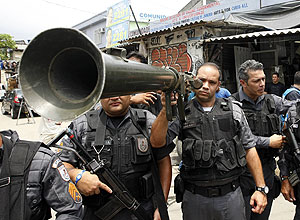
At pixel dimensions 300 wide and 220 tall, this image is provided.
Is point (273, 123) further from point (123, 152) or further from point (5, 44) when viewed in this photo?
point (5, 44)

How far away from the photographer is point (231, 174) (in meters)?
2.08

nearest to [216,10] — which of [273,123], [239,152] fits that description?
[273,123]

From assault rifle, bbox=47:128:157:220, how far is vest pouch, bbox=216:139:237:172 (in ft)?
2.37

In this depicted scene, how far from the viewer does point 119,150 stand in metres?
1.81

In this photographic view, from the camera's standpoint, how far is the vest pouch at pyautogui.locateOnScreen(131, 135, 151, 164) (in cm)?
181

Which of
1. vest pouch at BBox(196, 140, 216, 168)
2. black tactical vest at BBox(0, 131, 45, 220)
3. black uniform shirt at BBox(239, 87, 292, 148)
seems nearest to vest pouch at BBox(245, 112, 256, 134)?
black uniform shirt at BBox(239, 87, 292, 148)

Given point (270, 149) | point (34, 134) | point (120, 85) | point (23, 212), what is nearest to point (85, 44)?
point (120, 85)

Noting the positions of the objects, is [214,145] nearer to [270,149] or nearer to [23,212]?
[270,149]

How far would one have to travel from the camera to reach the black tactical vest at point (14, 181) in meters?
1.19

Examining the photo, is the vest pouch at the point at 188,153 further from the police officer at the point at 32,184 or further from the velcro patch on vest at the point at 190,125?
the police officer at the point at 32,184

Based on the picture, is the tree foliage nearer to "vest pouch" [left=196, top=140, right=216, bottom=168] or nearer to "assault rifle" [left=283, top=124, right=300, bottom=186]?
"vest pouch" [left=196, top=140, right=216, bottom=168]

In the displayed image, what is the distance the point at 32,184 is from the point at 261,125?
7.25 ft

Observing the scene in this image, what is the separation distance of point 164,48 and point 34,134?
5.41 meters

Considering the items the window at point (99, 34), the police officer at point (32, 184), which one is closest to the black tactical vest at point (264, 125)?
the police officer at point (32, 184)
